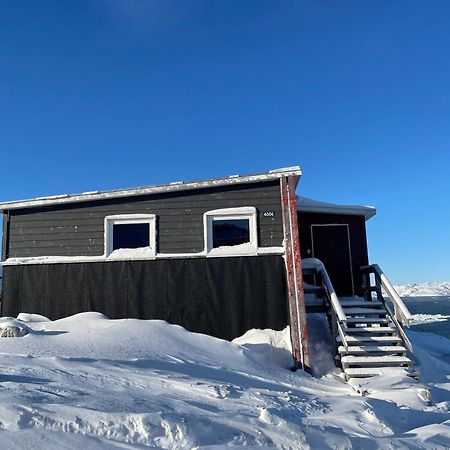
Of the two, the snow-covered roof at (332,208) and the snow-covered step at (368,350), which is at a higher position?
the snow-covered roof at (332,208)

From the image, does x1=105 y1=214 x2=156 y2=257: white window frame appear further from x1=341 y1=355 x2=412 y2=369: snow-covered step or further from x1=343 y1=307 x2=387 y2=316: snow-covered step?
x1=341 y1=355 x2=412 y2=369: snow-covered step

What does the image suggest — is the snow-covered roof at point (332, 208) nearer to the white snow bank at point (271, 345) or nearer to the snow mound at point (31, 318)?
the white snow bank at point (271, 345)

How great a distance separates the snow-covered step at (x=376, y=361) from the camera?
27.8ft

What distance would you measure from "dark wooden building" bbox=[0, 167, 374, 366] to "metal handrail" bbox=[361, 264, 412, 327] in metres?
2.26

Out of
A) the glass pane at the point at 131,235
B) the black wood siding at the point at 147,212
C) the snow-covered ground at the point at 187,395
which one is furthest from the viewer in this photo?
the glass pane at the point at 131,235

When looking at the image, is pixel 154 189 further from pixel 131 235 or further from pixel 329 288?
pixel 329 288

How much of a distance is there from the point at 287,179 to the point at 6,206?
7.48m

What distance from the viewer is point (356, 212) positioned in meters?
12.9

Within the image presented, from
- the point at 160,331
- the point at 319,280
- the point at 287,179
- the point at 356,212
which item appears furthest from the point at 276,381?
the point at 356,212

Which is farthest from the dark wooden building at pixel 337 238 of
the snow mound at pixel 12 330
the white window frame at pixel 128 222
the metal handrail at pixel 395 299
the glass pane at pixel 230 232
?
the snow mound at pixel 12 330

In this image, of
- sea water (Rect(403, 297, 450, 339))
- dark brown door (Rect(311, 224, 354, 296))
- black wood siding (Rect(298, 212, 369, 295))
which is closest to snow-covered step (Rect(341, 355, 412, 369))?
dark brown door (Rect(311, 224, 354, 296))

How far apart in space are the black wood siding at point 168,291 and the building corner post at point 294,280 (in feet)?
1.31

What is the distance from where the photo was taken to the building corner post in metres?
9.06

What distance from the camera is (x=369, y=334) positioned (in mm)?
10406
